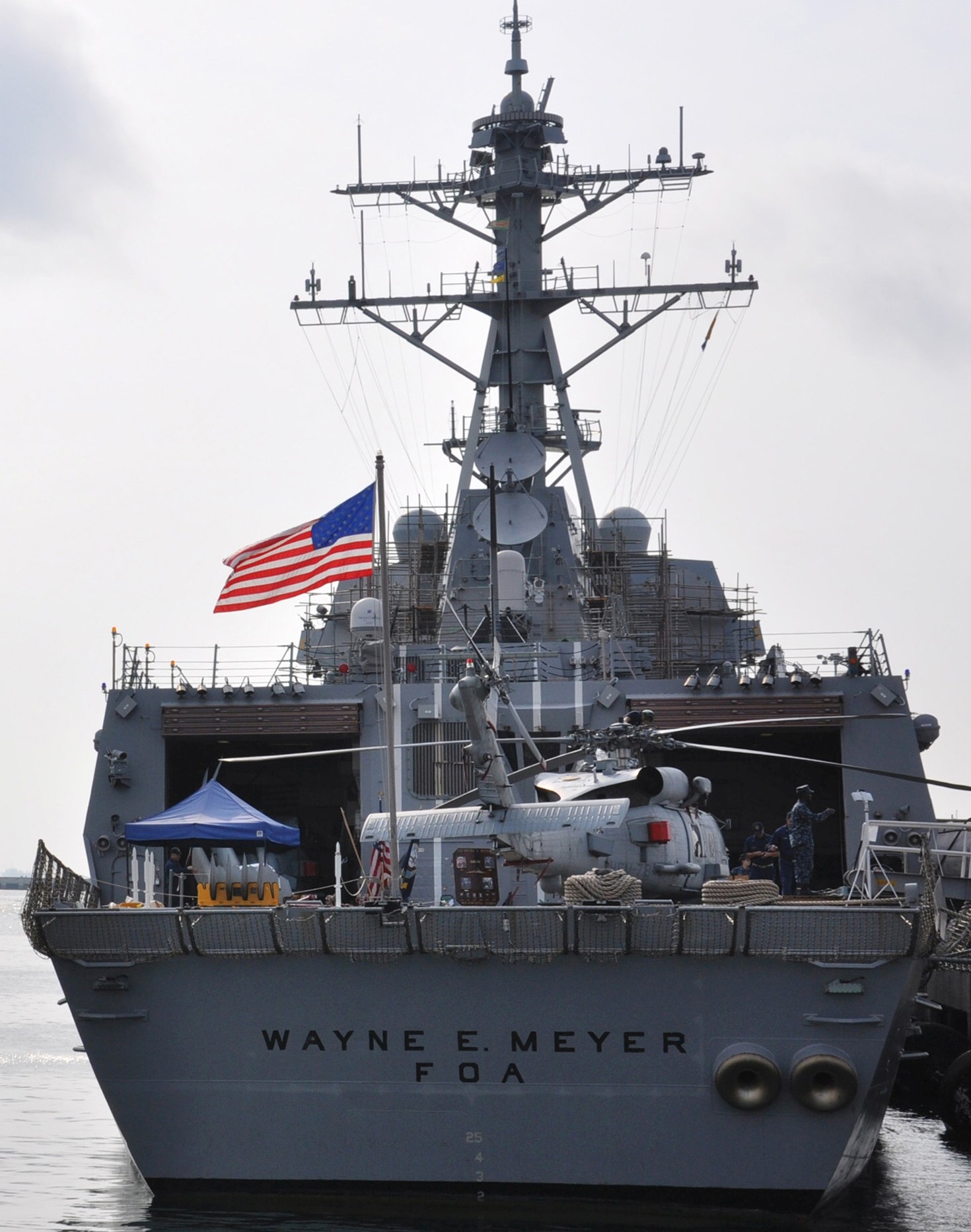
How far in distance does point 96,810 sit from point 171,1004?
Answer: 31.1 feet

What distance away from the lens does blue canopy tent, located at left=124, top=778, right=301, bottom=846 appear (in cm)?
1591

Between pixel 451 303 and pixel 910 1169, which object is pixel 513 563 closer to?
pixel 451 303

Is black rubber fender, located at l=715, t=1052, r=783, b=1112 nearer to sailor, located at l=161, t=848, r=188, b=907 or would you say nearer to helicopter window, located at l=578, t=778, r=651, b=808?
helicopter window, located at l=578, t=778, r=651, b=808

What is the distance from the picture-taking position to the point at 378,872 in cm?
1385

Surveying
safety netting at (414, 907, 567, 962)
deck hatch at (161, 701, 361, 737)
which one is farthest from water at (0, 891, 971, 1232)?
deck hatch at (161, 701, 361, 737)

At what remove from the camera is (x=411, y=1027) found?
11531 millimetres

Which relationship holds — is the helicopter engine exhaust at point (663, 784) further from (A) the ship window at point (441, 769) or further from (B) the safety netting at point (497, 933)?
(A) the ship window at point (441, 769)

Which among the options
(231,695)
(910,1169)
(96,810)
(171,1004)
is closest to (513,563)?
(231,695)

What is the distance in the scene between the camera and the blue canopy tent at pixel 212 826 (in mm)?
15914

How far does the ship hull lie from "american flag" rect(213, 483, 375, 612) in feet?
14.8

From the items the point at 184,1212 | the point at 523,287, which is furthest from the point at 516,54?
the point at 184,1212

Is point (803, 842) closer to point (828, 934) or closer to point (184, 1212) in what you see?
point (828, 934)

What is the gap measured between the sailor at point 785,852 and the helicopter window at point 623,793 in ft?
8.53

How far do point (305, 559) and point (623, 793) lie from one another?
13.5 feet
